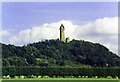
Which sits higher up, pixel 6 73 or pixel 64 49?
pixel 64 49

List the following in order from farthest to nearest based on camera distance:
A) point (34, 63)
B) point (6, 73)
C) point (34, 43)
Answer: point (34, 43), point (34, 63), point (6, 73)

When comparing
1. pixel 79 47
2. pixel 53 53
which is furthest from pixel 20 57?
pixel 79 47

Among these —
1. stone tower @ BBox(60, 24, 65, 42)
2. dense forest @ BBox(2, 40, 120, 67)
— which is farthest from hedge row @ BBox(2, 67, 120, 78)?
stone tower @ BBox(60, 24, 65, 42)

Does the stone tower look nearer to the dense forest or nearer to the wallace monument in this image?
the wallace monument

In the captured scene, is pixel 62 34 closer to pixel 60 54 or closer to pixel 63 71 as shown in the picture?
pixel 60 54

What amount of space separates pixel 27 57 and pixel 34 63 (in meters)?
2.25

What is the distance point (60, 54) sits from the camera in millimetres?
50500

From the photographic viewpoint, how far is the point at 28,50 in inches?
1970

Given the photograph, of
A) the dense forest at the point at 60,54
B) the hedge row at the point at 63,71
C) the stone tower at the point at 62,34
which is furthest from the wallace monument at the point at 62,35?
the hedge row at the point at 63,71

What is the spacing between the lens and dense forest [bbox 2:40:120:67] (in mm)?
46688

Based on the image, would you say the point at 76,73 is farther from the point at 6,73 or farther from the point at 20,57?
the point at 20,57

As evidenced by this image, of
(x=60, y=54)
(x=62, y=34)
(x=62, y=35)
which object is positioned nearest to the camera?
(x=62, y=34)

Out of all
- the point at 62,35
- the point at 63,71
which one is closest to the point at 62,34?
the point at 62,35

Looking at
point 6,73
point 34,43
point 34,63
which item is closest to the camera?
point 6,73
